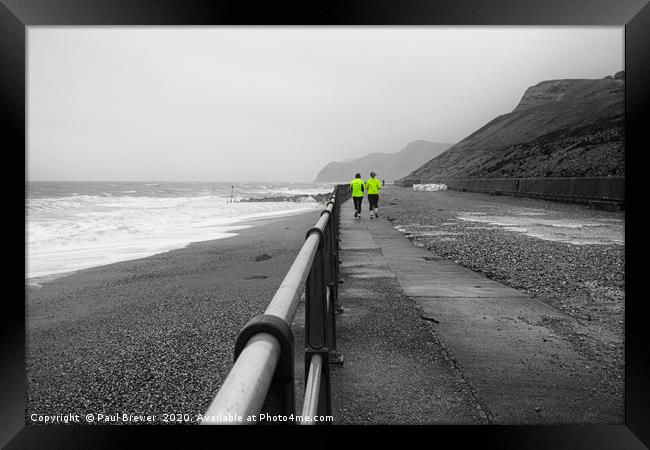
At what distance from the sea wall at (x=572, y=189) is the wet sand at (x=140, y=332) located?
12794mm

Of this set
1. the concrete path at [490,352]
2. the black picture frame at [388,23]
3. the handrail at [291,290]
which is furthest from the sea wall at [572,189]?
the handrail at [291,290]

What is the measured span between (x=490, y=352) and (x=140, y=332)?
10.8 feet

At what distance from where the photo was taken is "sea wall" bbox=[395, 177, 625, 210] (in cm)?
1645

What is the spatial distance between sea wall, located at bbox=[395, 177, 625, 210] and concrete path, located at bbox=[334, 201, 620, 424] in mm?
11286

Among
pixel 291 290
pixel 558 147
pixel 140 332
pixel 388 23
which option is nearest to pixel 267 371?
pixel 291 290

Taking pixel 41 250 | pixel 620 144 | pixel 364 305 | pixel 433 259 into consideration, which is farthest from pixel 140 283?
pixel 620 144

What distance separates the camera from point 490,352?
359 centimetres

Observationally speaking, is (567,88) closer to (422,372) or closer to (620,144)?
(620,144)

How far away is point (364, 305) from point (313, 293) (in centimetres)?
268

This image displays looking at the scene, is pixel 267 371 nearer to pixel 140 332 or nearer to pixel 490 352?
pixel 490 352

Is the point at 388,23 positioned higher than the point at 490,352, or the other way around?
the point at 388,23

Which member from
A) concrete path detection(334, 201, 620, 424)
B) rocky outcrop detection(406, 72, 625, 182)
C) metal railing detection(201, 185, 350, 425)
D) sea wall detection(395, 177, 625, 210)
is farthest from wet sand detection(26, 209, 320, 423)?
sea wall detection(395, 177, 625, 210)

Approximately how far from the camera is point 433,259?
311 inches

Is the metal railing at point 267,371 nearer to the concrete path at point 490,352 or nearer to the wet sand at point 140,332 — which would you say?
the concrete path at point 490,352
